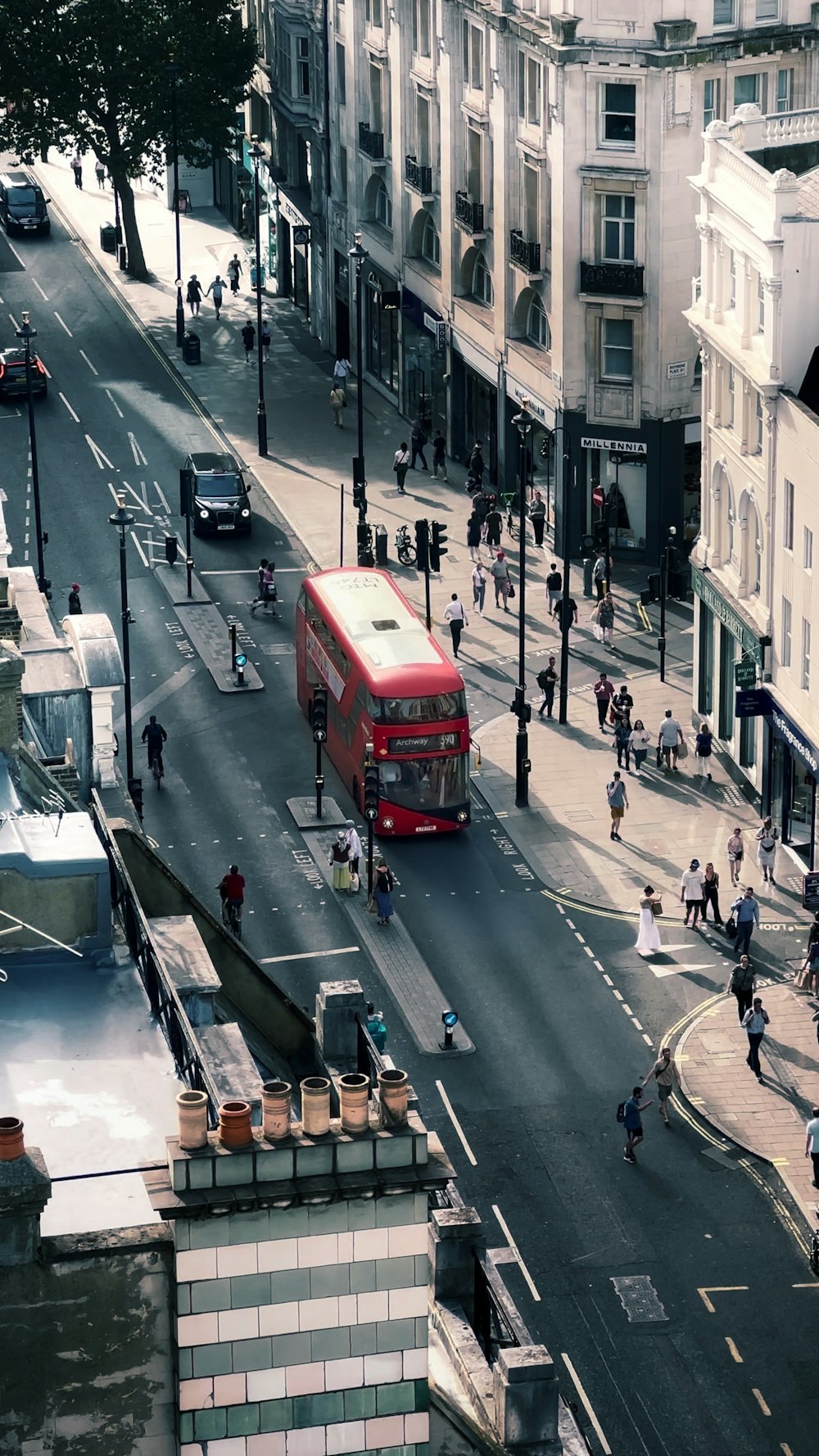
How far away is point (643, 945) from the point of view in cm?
6378

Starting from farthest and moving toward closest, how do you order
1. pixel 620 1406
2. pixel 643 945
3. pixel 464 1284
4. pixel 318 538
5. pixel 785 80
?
pixel 318 538 → pixel 785 80 → pixel 643 945 → pixel 620 1406 → pixel 464 1284

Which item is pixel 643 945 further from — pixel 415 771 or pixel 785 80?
pixel 785 80

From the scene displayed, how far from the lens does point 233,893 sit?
64.2 meters

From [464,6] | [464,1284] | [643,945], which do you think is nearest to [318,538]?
[464,6]

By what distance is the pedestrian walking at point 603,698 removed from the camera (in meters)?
76.6

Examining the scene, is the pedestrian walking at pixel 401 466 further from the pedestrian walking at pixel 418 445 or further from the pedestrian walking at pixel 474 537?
the pedestrian walking at pixel 474 537

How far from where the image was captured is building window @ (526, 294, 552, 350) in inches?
3632

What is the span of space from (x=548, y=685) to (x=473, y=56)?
1144 inches

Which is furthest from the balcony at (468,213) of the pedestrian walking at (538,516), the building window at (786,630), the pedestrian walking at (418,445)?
the building window at (786,630)

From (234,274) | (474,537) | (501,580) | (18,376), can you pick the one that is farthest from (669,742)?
(234,274)

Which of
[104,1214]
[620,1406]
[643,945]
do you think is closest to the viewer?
[104,1214]

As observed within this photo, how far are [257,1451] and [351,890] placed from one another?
41.7m

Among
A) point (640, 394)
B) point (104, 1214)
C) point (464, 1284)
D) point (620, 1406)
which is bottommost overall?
point (620, 1406)

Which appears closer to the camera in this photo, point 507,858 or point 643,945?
point 643,945
